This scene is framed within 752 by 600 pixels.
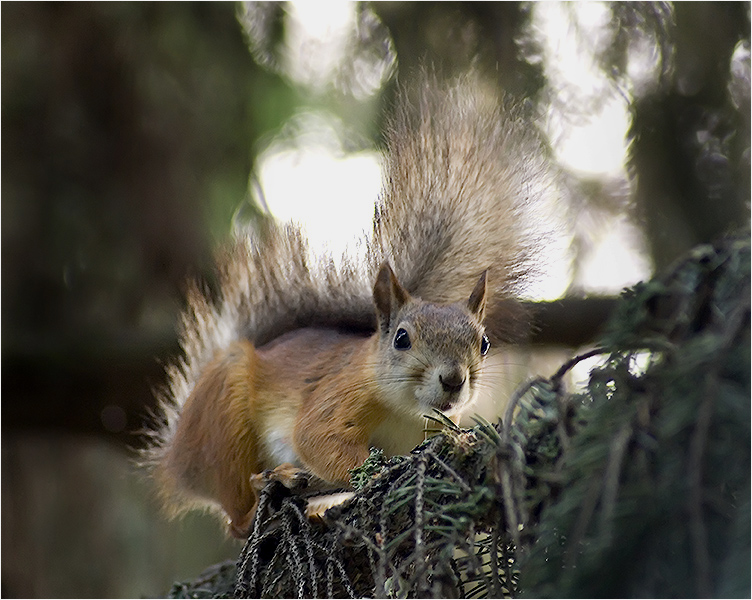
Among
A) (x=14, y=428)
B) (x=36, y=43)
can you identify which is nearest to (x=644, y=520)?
(x=14, y=428)

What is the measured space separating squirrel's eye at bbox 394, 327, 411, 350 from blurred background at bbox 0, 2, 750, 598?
0.92m

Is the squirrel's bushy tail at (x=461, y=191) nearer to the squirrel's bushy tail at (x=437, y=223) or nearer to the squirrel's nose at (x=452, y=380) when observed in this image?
the squirrel's bushy tail at (x=437, y=223)

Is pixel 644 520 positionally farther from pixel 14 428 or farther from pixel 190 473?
pixel 14 428

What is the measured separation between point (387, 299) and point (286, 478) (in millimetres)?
412

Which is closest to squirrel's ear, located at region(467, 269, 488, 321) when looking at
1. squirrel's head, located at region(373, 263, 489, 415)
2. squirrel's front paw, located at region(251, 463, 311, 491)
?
squirrel's head, located at region(373, 263, 489, 415)

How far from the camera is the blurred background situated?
89.7 inches

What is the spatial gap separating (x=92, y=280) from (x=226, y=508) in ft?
4.28

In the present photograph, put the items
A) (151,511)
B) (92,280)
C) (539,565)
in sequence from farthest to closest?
(151,511) < (92,280) < (539,565)

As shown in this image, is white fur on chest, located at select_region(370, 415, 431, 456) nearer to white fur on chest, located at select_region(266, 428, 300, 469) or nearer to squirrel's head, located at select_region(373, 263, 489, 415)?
squirrel's head, located at select_region(373, 263, 489, 415)

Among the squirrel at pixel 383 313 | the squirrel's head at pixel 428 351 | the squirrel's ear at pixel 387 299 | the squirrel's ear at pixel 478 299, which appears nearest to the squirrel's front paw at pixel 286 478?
the squirrel at pixel 383 313

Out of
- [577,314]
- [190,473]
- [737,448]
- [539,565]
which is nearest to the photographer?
[737,448]

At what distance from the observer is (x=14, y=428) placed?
8.63ft

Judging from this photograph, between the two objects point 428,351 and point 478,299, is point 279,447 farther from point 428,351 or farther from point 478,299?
point 478,299

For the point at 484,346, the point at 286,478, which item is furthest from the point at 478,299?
the point at 286,478
